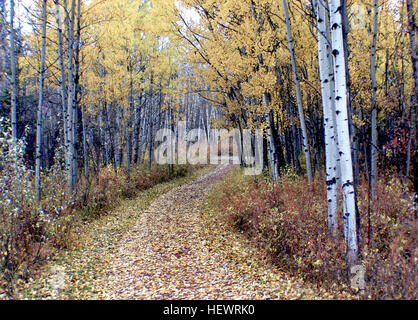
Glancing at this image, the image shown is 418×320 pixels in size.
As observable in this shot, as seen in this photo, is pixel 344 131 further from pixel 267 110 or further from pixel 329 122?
pixel 267 110

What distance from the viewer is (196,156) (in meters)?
29.7

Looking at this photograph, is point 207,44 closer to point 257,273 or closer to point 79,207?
point 79,207

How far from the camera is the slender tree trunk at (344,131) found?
4.32 meters

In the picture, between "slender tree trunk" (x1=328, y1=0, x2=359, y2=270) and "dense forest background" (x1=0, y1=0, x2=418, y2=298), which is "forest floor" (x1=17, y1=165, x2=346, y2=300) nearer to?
"dense forest background" (x1=0, y1=0, x2=418, y2=298)

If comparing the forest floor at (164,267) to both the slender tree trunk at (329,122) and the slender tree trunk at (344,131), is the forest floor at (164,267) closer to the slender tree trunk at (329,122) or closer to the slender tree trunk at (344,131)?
the slender tree trunk at (344,131)

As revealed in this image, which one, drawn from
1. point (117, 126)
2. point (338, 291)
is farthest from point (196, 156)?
point (338, 291)

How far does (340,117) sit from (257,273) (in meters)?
3.01

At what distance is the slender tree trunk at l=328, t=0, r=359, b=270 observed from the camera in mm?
4320

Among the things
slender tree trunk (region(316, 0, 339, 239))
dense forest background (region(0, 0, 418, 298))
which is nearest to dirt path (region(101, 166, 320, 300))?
dense forest background (region(0, 0, 418, 298))

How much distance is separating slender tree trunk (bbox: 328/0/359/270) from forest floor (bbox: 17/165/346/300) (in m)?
0.85

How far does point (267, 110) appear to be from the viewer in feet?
31.9

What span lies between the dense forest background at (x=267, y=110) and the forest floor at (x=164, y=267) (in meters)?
0.48

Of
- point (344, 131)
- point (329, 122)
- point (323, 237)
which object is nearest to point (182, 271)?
point (323, 237)

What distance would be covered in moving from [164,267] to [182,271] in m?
0.41
